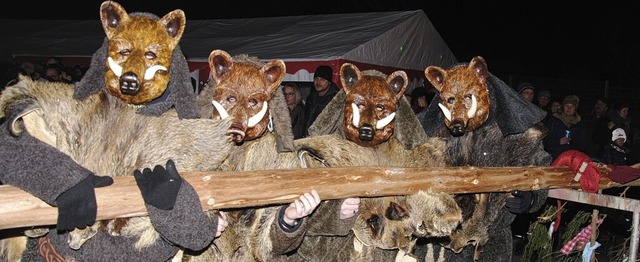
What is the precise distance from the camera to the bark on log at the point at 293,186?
205 cm

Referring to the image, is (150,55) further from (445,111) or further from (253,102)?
(445,111)

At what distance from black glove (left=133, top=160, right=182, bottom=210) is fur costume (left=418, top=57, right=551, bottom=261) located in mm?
2141

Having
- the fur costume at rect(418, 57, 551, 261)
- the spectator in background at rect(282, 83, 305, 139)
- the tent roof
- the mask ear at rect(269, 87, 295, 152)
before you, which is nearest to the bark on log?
the fur costume at rect(418, 57, 551, 261)

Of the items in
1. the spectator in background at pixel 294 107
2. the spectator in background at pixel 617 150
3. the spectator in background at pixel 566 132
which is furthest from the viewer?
the spectator in background at pixel 566 132

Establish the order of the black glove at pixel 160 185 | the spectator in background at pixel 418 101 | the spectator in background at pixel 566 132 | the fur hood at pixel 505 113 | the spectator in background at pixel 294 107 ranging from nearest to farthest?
1. the black glove at pixel 160 185
2. the fur hood at pixel 505 113
3. the spectator in background at pixel 294 107
4. the spectator in background at pixel 566 132
5. the spectator in background at pixel 418 101

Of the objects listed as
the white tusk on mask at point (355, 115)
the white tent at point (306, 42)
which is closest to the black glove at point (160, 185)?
the white tusk on mask at point (355, 115)

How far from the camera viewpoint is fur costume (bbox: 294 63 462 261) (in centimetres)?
335

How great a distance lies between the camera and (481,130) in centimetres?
404

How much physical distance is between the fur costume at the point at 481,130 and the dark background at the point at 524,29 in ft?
63.9

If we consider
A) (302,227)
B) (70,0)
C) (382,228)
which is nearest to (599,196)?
(382,228)

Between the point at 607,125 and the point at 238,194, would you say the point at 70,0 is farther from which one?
the point at 238,194

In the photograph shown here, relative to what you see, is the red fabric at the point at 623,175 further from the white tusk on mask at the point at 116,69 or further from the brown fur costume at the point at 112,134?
the white tusk on mask at the point at 116,69

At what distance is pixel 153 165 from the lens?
244 cm

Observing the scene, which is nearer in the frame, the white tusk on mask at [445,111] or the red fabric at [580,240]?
the white tusk on mask at [445,111]
